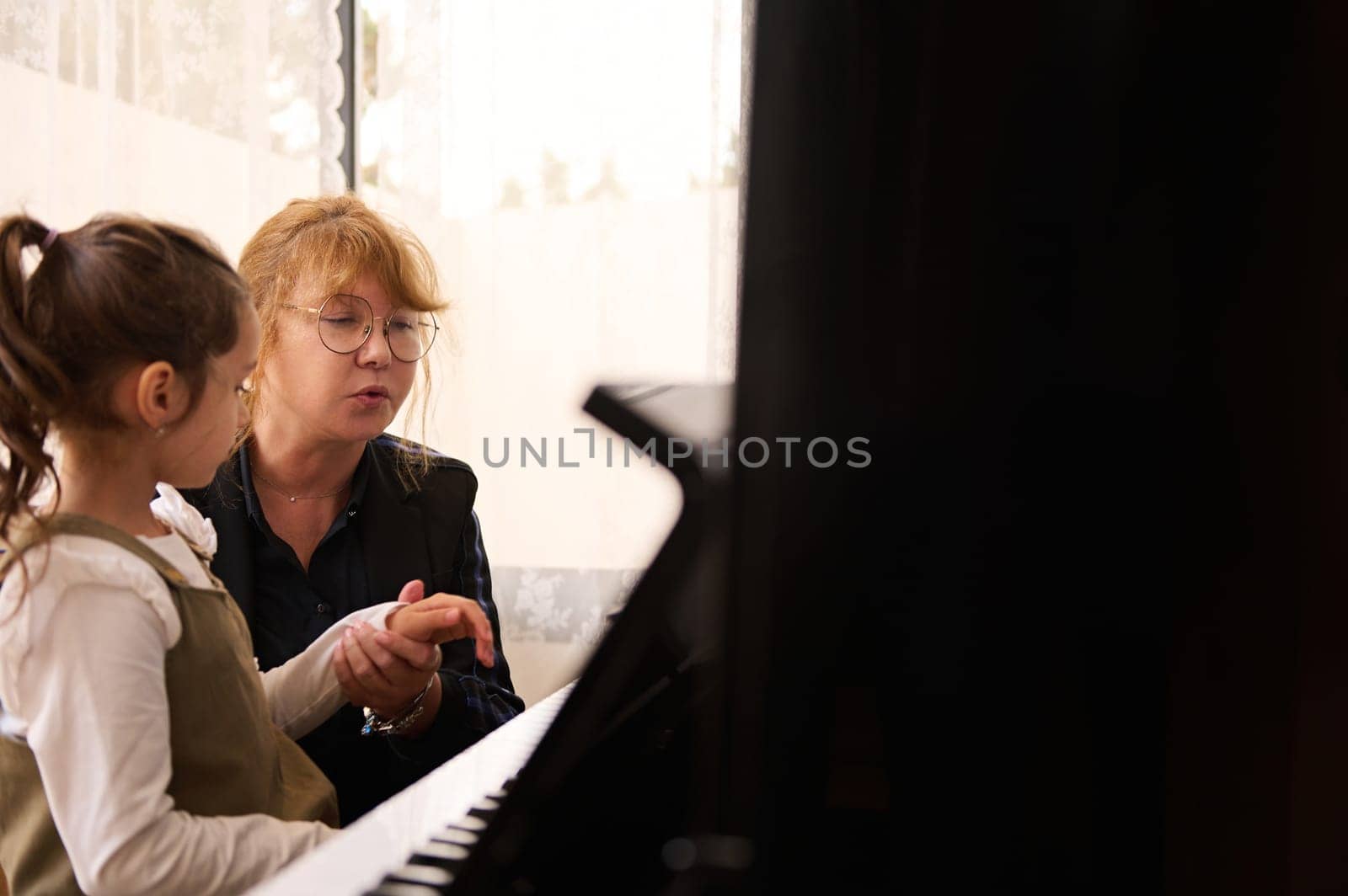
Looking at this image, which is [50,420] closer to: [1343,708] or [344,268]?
[344,268]

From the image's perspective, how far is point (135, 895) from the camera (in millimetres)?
583

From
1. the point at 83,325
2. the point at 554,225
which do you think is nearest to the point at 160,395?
the point at 83,325

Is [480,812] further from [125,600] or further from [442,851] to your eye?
[125,600]

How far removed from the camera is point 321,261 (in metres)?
1.25

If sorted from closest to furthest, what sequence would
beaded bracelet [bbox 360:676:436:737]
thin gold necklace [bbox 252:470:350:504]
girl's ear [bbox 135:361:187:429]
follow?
1. girl's ear [bbox 135:361:187:429]
2. beaded bracelet [bbox 360:676:436:737]
3. thin gold necklace [bbox 252:470:350:504]

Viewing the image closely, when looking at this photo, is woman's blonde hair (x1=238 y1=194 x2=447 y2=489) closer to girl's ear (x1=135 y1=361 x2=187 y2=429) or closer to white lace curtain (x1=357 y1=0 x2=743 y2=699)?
girl's ear (x1=135 y1=361 x2=187 y2=429)

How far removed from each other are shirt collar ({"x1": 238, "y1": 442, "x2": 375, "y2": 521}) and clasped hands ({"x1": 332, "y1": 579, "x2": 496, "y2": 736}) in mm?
390

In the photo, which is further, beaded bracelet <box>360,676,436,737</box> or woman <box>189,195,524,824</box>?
woman <box>189,195,524,824</box>

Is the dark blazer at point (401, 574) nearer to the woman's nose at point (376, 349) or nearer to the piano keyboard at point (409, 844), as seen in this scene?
the woman's nose at point (376, 349)

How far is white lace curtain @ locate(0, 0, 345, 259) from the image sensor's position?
201 cm

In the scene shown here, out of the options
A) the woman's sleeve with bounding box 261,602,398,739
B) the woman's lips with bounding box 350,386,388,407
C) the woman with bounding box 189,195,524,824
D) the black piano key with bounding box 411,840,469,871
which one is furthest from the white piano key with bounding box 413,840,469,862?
the woman's lips with bounding box 350,386,388,407

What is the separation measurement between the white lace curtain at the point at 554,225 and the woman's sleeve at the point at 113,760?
1641 mm

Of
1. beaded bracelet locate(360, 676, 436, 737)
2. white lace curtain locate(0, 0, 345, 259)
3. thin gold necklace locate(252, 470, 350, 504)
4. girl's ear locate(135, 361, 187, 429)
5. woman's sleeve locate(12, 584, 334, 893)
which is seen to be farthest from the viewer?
white lace curtain locate(0, 0, 345, 259)

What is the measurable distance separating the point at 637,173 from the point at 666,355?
1.44 feet
